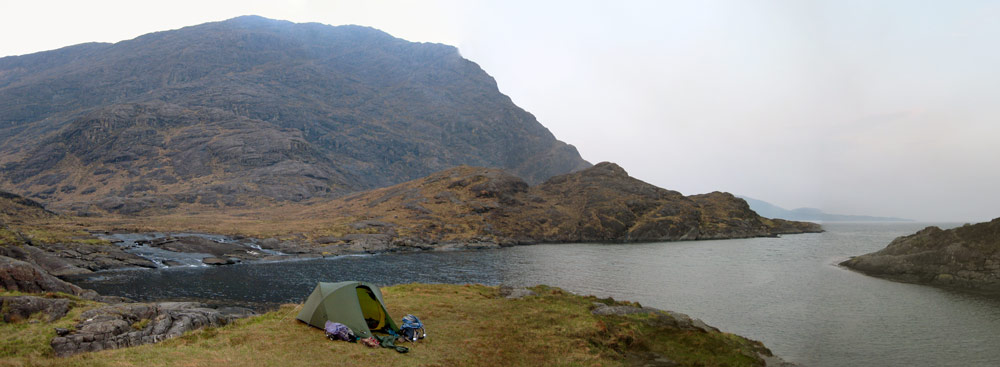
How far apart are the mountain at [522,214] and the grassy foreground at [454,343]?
85.6 metres

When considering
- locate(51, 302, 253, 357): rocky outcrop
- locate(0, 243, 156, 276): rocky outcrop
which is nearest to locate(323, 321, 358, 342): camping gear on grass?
locate(51, 302, 253, 357): rocky outcrop

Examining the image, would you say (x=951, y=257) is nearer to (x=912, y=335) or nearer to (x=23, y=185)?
(x=912, y=335)

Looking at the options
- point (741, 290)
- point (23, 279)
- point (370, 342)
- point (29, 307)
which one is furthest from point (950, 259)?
point (23, 279)

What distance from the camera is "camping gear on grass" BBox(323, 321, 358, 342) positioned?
21.0 meters

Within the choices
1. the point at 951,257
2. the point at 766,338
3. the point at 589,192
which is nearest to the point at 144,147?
the point at 589,192

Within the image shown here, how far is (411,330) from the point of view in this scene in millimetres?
22656

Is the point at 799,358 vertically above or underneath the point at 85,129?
underneath

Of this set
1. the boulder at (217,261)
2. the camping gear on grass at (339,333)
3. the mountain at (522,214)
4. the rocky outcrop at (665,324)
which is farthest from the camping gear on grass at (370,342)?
the mountain at (522,214)

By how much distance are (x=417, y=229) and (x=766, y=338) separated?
102 metres

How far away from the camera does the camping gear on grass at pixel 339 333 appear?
21000 millimetres

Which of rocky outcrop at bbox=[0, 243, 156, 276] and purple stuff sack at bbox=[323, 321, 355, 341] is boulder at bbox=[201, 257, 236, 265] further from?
purple stuff sack at bbox=[323, 321, 355, 341]

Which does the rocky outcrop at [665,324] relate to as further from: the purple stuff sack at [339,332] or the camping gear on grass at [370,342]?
the purple stuff sack at [339,332]

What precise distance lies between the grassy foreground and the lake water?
9621mm

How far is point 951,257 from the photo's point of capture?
2190 inches
